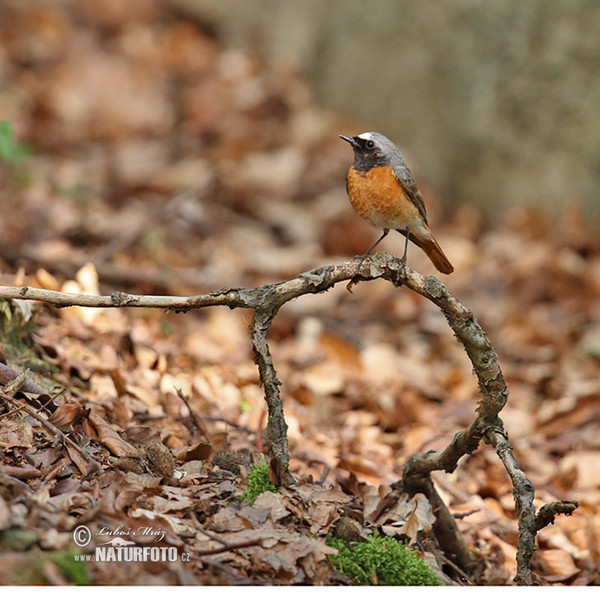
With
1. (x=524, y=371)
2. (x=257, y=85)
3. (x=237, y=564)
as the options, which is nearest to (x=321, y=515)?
(x=237, y=564)

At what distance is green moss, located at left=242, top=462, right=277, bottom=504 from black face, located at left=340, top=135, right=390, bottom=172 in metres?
1.42

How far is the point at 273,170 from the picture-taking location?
8.23 meters

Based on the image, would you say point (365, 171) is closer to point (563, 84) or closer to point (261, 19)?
point (563, 84)

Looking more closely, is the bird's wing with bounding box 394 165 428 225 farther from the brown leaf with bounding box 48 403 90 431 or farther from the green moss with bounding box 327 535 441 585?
the brown leaf with bounding box 48 403 90 431

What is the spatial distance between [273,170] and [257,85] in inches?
77.3

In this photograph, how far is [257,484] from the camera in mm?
2662

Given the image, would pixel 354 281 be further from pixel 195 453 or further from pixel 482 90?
pixel 482 90

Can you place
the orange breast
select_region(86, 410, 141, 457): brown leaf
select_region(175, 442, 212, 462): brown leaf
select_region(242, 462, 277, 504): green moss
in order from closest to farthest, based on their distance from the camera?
select_region(242, 462, 277, 504): green moss
select_region(86, 410, 141, 457): brown leaf
select_region(175, 442, 212, 462): brown leaf
the orange breast

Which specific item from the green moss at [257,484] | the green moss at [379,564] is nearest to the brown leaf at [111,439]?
the green moss at [257,484]

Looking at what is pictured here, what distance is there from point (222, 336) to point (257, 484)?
2794mm

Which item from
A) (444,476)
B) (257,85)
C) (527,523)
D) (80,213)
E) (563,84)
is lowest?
(527,523)

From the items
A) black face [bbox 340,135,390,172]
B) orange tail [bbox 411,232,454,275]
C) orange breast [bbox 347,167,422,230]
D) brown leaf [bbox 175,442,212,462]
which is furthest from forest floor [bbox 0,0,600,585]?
orange tail [bbox 411,232,454,275]

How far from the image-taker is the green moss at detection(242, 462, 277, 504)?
2615 mm

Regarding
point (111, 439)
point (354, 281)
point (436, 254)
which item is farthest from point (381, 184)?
point (111, 439)
